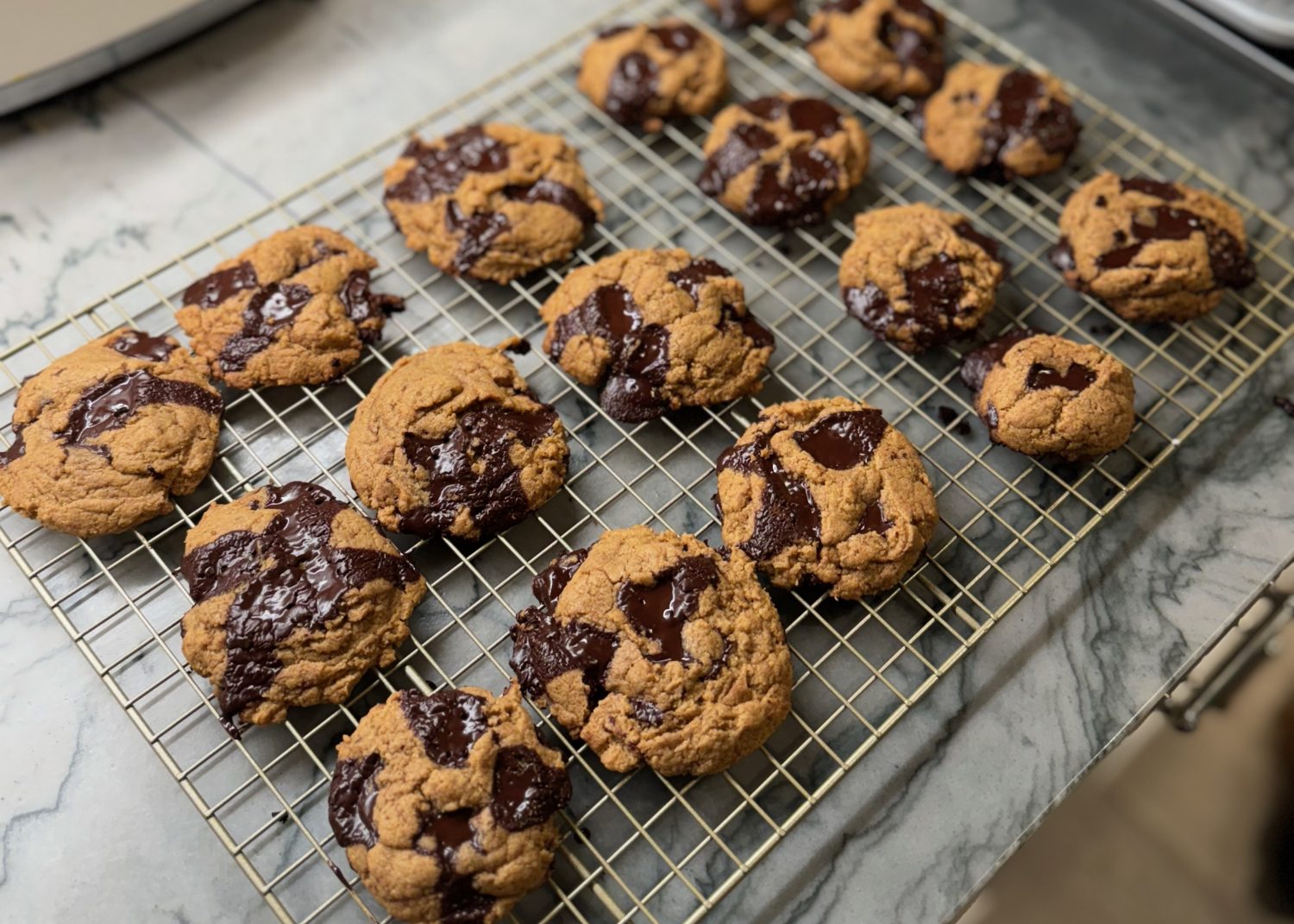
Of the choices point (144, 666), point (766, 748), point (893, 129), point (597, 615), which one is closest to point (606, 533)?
point (597, 615)

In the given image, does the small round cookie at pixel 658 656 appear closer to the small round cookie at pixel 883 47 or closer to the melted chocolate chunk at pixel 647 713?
the melted chocolate chunk at pixel 647 713

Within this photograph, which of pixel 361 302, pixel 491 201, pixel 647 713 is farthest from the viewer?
pixel 491 201

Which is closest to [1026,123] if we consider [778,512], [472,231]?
[778,512]

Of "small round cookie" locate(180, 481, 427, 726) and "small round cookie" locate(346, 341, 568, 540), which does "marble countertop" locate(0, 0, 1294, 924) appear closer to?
"small round cookie" locate(180, 481, 427, 726)

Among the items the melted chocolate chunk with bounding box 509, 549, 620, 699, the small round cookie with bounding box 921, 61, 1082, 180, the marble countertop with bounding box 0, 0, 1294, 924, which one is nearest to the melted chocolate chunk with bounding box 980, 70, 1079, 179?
the small round cookie with bounding box 921, 61, 1082, 180

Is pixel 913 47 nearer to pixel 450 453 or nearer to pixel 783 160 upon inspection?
pixel 783 160

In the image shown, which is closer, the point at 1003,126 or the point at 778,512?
the point at 778,512

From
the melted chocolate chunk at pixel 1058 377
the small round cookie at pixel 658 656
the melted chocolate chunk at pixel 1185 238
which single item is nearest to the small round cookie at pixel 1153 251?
the melted chocolate chunk at pixel 1185 238
